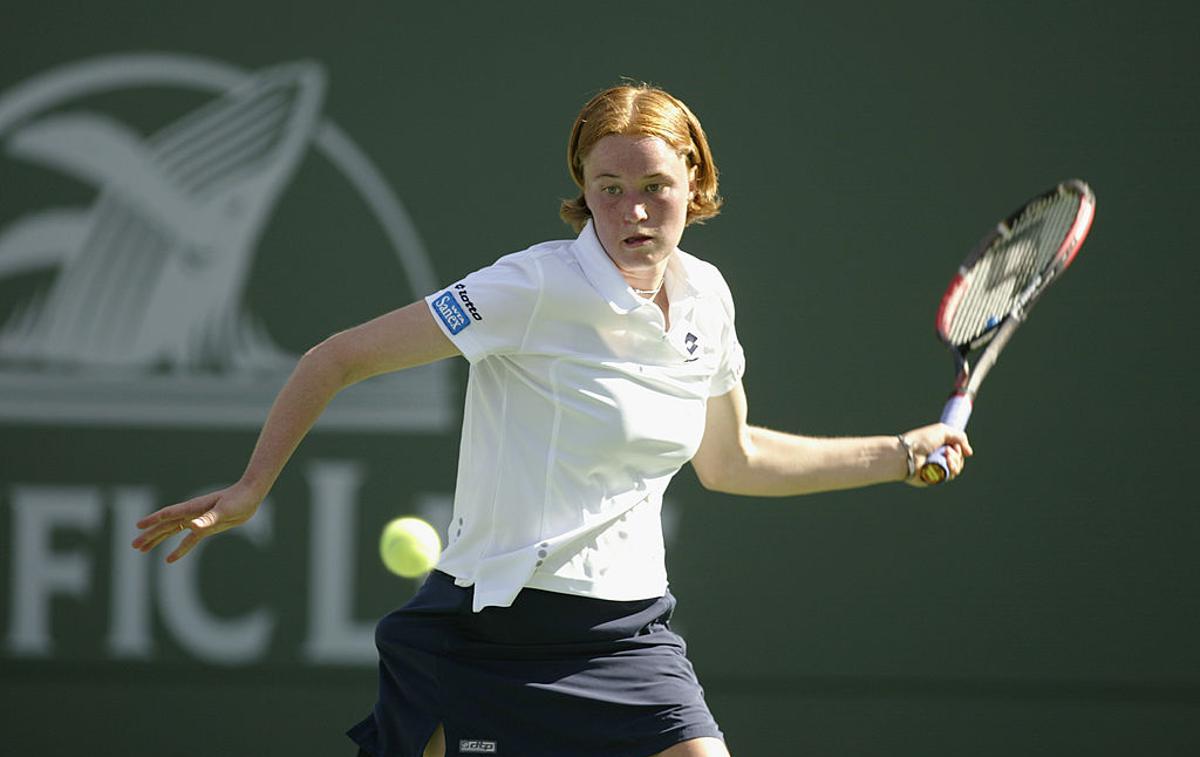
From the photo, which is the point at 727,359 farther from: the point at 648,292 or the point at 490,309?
the point at 490,309

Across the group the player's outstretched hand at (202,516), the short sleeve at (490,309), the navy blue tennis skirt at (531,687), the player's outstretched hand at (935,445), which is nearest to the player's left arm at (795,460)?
the player's outstretched hand at (935,445)

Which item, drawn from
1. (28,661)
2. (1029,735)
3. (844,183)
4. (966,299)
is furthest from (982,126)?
(28,661)

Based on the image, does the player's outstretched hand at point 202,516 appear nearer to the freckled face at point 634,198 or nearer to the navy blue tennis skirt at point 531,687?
the navy blue tennis skirt at point 531,687

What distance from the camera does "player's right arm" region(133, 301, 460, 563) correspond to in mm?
2225

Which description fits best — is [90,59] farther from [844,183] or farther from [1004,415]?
[1004,415]

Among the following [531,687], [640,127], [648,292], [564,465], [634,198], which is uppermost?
[640,127]

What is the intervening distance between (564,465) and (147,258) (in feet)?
7.48

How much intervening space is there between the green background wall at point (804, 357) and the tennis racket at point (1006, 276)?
1018 millimetres

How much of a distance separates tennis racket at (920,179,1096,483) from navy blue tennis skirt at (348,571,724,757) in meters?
0.85

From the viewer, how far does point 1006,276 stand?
3258mm

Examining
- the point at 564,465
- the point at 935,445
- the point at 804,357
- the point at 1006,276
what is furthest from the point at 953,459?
the point at 804,357

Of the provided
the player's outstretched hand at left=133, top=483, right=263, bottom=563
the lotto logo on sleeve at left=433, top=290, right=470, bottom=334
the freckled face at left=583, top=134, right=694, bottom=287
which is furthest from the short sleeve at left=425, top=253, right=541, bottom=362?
the player's outstretched hand at left=133, top=483, right=263, bottom=563

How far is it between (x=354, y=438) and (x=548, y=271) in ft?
6.65

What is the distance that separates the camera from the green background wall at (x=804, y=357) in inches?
169
